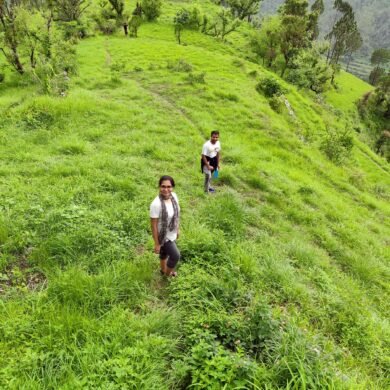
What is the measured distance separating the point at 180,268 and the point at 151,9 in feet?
177

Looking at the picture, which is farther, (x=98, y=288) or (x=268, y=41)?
(x=268, y=41)

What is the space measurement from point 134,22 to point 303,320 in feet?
152

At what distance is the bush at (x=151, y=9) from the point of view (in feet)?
164

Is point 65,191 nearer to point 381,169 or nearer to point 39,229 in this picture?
point 39,229

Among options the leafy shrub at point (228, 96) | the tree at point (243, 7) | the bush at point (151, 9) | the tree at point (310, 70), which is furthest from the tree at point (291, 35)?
the leafy shrub at point (228, 96)

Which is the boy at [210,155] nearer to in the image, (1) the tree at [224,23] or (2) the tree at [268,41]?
A: (2) the tree at [268,41]

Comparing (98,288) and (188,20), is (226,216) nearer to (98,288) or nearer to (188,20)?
(98,288)

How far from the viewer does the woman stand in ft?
17.6

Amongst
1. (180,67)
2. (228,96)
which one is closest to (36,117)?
(228,96)

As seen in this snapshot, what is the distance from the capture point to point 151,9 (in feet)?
165

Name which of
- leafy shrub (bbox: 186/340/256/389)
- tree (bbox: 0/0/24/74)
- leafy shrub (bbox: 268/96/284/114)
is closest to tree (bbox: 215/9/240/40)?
leafy shrub (bbox: 268/96/284/114)

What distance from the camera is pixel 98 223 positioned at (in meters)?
6.96

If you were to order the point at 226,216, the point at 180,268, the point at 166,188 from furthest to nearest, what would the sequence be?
1. the point at 226,216
2. the point at 180,268
3. the point at 166,188

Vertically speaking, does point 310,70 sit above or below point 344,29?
below
